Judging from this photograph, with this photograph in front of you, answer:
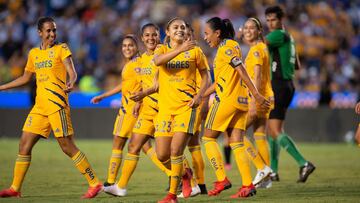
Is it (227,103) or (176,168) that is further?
(227,103)

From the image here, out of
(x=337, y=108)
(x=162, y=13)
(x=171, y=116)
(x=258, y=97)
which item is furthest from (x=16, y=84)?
(x=162, y=13)

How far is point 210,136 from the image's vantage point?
11.1 meters

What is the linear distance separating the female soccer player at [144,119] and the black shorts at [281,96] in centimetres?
297

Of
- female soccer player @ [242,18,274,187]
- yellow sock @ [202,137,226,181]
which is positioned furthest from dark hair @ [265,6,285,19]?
yellow sock @ [202,137,226,181]

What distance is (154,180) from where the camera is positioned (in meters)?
13.6

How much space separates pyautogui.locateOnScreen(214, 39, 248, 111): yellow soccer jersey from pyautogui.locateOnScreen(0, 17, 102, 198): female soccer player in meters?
1.94

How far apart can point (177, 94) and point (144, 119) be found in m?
1.36

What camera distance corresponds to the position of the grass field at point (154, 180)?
10.9m

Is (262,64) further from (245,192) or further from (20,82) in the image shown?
(20,82)

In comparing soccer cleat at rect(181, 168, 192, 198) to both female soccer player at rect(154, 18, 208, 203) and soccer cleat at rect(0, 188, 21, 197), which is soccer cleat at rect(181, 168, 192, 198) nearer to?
female soccer player at rect(154, 18, 208, 203)

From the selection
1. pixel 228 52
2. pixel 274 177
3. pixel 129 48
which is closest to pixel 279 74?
pixel 274 177

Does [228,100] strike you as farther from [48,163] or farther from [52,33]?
[48,163]

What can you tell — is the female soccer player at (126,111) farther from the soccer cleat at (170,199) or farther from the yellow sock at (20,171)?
the soccer cleat at (170,199)

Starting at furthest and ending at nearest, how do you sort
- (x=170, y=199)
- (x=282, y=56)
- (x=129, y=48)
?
(x=282, y=56)
(x=129, y=48)
(x=170, y=199)
